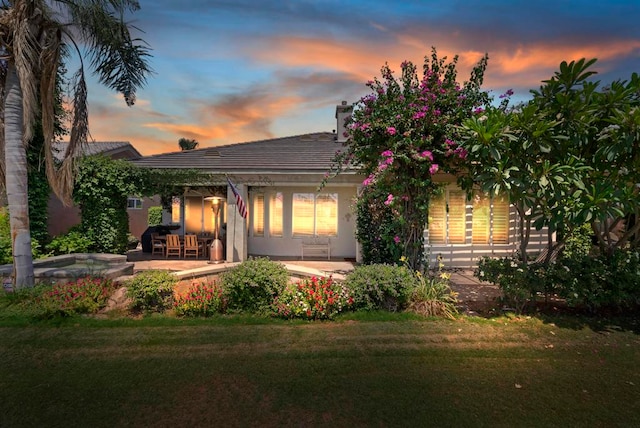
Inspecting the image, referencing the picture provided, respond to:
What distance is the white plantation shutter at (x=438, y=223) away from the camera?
11125 millimetres

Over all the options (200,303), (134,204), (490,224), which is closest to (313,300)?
(200,303)

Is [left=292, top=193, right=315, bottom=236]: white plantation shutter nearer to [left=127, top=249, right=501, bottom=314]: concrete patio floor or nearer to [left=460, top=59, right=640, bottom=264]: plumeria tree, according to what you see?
[left=127, top=249, right=501, bottom=314]: concrete patio floor

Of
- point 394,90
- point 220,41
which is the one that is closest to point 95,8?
point 220,41

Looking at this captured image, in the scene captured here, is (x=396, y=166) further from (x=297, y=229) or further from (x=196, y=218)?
(x=196, y=218)

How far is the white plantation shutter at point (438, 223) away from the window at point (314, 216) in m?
3.63

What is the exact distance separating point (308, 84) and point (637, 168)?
29.2 feet

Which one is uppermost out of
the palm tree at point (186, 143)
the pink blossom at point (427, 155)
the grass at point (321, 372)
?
the palm tree at point (186, 143)

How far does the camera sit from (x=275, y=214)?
12.8 m

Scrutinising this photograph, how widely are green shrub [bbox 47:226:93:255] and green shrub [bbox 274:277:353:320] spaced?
749 cm

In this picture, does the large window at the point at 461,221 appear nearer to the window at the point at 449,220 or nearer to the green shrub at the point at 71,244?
the window at the point at 449,220

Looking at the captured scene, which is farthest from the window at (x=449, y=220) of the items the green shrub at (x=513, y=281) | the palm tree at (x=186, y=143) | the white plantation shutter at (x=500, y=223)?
the palm tree at (x=186, y=143)

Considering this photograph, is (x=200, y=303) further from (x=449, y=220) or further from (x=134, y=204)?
(x=134, y=204)

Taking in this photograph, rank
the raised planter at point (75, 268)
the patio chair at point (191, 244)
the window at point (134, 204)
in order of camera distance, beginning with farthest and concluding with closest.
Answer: the window at point (134, 204), the patio chair at point (191, 244), the raised planter at point (75, 268)

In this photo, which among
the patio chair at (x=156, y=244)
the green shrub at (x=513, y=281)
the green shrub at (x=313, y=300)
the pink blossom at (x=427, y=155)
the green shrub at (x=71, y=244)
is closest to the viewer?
the green shrub at (x=313, y=300)
